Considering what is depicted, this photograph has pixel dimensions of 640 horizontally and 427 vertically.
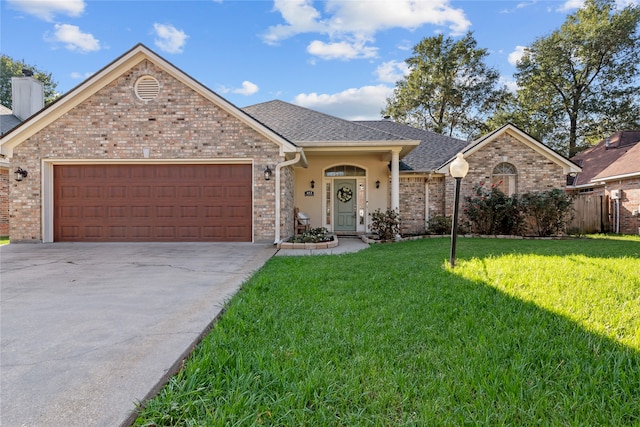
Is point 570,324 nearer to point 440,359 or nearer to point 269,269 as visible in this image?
point 440,359

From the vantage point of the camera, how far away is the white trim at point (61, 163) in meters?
9.21

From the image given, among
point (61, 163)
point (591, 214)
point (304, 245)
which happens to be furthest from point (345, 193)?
point (591, 214)

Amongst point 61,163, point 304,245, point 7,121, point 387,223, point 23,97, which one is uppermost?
point 23,97

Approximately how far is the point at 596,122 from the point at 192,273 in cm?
3020

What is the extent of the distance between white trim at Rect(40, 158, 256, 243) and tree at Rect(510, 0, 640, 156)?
24.2m

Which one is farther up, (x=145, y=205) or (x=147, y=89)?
(x=147, y=89)

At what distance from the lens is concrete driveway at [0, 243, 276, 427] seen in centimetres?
184

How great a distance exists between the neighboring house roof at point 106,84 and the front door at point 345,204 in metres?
3.76

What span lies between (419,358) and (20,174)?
11.6 metres

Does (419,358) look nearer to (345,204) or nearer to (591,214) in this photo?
(345,204)

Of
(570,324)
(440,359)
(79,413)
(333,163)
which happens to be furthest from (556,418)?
(333,163)

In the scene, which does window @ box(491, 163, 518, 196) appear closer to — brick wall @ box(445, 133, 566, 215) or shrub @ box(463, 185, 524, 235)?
brick wall @ box(445, 133, 566, 215)

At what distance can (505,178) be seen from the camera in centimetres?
1191

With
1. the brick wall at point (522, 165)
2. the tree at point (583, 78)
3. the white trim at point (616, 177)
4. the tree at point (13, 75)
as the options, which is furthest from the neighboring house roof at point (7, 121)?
the tree at point (583, 78)
